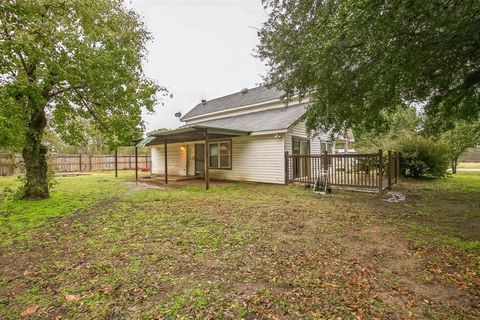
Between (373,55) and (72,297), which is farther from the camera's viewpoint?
(373,55)

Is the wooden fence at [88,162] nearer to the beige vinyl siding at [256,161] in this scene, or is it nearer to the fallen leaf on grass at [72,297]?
the beige vinyl siding at [256,161]

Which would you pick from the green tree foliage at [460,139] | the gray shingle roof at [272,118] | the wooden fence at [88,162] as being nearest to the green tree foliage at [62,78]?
the gray shingle roof at [272,118]

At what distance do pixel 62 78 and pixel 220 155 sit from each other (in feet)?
27.0

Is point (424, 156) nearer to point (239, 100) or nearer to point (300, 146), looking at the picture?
point (300, 146)

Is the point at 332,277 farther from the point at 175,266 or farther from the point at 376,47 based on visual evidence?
the point at 376,47

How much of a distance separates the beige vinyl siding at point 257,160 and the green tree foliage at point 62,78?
208 inches

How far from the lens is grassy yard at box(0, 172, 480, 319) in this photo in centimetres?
238

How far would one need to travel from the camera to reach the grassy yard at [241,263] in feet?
7.80

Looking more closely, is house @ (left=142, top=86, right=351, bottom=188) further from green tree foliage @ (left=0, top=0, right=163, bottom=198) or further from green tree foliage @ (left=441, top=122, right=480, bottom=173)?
green tree foliage @ (left=441, top=122, right=480, bottom=173)

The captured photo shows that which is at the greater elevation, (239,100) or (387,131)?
(239,100)

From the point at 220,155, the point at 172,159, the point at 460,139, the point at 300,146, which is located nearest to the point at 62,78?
the point at 220,155

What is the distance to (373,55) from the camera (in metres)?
4.53

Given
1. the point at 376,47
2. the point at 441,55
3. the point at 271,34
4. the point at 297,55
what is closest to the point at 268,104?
the point at 271,34

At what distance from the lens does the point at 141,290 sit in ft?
8.81
